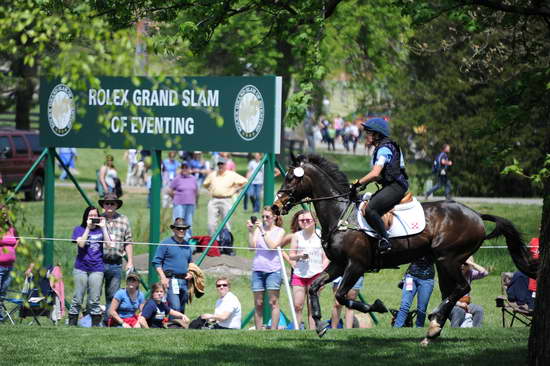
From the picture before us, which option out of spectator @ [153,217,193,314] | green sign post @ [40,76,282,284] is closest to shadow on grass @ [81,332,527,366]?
spectator @ [153,217,193,314]

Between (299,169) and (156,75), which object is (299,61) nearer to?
(299,169)

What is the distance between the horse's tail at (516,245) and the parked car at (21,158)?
22965mm

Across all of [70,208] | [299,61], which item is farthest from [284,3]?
[299,61]

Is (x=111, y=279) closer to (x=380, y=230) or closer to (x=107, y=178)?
(x=380, y=230)

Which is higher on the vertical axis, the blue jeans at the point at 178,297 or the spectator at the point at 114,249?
the spectator at the point at 114,249

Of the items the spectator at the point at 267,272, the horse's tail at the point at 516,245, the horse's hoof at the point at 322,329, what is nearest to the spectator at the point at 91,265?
the spectator at the point at 267,272

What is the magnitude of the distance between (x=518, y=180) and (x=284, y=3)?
27.0 metres

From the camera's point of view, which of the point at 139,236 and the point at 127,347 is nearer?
the point at 127,347

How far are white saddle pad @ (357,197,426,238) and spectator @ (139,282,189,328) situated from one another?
385 centimetres

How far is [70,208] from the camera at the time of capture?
113 feet

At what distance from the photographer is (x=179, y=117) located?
16.9m

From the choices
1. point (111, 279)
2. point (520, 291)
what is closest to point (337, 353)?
point (520, 291)

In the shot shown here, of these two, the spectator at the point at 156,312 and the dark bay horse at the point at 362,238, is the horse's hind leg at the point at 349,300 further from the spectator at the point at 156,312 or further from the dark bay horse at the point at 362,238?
the spectator at the point at 156,312

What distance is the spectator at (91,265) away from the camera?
51.5 feet
